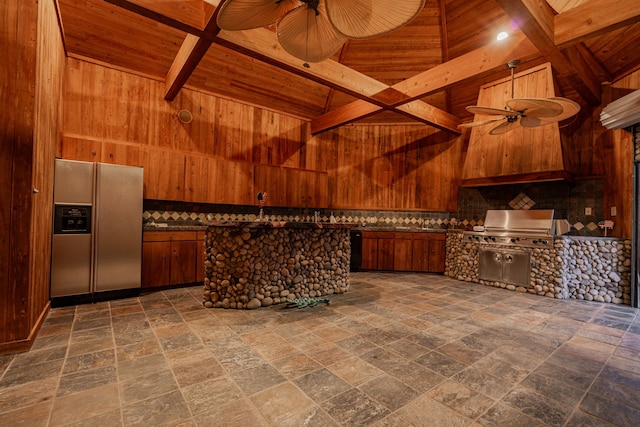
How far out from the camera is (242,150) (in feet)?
18.7

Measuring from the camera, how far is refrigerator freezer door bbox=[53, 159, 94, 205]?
346 centimetres

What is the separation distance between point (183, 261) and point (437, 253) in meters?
4.94

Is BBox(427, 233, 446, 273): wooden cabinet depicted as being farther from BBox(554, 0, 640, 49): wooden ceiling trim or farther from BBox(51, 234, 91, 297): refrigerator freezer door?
BBox(51, 234, 91, 297): refrigerator freezer door

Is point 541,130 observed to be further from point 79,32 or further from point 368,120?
point 79,32

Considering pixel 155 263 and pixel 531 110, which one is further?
pixel 155 263

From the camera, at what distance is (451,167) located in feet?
21.1

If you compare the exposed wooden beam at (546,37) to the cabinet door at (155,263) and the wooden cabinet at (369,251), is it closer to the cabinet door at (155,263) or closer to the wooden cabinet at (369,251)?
the wooden cabinet at (369,251)

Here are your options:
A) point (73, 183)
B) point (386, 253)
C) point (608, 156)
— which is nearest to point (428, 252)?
point (386, 253)

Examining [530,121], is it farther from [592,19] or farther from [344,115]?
[344,115]

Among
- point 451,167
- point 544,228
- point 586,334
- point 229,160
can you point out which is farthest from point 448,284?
point 229,160

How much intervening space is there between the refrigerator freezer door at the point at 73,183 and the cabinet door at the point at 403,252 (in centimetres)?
535

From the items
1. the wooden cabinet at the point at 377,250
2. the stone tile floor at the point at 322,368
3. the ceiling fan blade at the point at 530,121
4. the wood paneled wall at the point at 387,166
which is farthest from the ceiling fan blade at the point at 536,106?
the wooden cabinet at the point at 377,250

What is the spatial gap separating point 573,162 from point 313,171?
15.4 ft

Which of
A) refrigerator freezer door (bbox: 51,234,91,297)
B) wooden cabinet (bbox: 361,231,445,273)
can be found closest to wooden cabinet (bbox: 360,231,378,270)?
wooden cabinet (bbox: 361,231,445,273)
